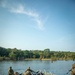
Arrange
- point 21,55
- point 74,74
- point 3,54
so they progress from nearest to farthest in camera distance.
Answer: point 74,74 → point 3,54 → point 21,55

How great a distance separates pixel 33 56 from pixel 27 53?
1.09 metres

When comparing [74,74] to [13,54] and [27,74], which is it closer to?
[27,74]

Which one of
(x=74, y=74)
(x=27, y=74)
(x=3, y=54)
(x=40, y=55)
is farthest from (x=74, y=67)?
(x=40, y=55)

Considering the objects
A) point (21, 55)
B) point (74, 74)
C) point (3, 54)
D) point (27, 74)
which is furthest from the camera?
point (21, 55)

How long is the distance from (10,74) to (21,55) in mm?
20314

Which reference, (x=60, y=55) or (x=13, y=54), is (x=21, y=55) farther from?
(x=60, y=55)

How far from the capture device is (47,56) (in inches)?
1150

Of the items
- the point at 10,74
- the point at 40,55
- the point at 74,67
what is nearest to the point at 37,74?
the point at 10,74

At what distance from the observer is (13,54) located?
947 inches

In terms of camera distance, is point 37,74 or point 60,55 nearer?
point 37,74

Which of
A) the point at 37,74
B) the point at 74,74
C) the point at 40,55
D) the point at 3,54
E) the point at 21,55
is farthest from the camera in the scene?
the point at 40,55

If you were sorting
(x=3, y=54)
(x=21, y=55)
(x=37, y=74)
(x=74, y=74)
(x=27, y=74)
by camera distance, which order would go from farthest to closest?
1. (x=21, y=55)
2. (x=3, y=54)
3. (x=37, y=74)
4. (x=74, y=74)
5. (x=27, y=74)

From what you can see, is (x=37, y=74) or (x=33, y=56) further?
(x=33, y=56)

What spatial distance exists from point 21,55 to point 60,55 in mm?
6281
